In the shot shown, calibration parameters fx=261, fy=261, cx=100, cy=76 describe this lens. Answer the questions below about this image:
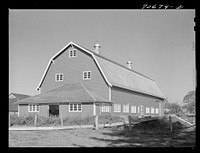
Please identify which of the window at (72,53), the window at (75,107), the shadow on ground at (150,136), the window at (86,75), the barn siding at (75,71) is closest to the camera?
the shadow on ground at (150,136)

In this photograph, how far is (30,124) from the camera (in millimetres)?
13227

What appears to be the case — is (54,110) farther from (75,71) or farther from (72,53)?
(72,53)

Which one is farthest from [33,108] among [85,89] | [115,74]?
[115,74]

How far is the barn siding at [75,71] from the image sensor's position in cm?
1549

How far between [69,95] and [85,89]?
101 cm

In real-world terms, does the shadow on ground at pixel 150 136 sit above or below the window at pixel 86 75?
below

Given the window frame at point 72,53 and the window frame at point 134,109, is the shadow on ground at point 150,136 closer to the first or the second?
the window frame at point 134,109

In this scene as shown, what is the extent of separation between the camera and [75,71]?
1570 cm

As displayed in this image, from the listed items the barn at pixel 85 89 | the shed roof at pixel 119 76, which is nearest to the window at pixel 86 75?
the barn at pixel 85 89

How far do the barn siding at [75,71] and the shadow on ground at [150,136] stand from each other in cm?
437

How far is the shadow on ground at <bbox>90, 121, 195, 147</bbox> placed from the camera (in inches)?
343
